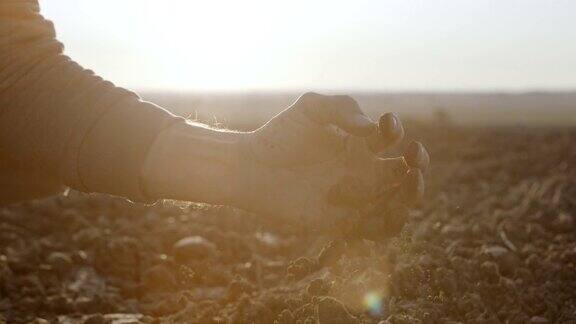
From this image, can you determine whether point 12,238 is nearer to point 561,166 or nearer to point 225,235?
point 225,235

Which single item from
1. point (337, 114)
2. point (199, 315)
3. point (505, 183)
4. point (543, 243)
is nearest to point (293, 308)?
point (199, 315)

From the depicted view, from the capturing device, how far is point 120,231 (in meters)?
5.06

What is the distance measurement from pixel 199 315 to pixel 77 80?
3.17 feet

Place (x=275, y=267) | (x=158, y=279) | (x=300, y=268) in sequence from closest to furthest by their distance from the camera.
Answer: (x=300, y=268)
(x=158, y=279)
(x=275, y=267)

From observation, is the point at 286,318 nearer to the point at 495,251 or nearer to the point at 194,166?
the point at 194,166

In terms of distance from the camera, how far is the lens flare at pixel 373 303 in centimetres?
288

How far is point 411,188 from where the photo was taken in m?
2.28

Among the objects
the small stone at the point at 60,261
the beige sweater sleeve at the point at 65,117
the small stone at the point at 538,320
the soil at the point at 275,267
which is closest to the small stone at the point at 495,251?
the soil at the point at 275,267

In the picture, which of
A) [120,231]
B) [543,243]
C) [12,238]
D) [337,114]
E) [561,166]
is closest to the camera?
[337,114]

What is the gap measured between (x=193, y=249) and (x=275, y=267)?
499mm

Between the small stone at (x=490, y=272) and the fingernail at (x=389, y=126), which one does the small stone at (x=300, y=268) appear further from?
the fingernail at (x=389, y=126)

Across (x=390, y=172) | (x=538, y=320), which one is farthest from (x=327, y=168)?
(x=538, y=320)

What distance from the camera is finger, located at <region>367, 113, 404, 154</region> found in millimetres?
2254

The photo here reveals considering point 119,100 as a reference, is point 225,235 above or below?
below
